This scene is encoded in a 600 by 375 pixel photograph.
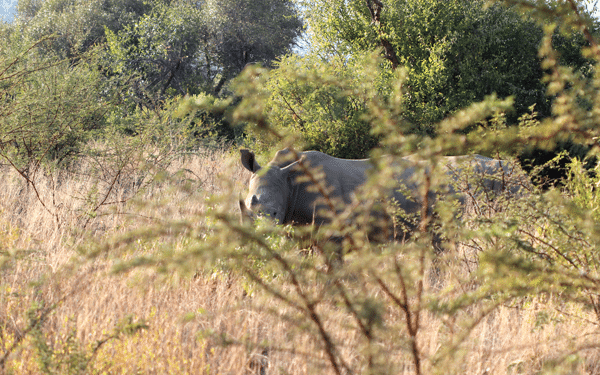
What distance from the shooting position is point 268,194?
4496mm

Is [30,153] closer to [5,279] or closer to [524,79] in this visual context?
[5,279]

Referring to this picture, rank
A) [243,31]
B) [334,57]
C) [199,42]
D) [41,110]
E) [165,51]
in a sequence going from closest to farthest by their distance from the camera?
1. [41,110]
2. [334,57]
3. [165,51]
4. [199,42]
5. [243,31]

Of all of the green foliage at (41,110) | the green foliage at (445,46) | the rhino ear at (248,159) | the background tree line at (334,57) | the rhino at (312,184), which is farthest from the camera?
the green foliage at (445,46)

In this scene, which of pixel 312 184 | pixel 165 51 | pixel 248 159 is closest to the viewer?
pixel 312 184

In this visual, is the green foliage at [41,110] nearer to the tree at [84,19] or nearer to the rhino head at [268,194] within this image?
the rhino head at [268,194]

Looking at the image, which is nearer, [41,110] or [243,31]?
[41,110]

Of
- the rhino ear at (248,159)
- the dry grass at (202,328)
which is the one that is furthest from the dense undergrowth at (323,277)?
the rhino ear at (248,159)

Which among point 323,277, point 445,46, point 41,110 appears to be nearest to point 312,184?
point 323,277

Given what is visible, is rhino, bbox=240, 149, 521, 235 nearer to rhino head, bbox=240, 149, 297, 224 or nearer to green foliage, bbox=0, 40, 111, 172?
rhino head, bbox=240, 149, 297, 224

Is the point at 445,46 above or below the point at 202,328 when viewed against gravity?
above

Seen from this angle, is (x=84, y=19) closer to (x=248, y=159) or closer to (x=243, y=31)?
(x=243, y=31)

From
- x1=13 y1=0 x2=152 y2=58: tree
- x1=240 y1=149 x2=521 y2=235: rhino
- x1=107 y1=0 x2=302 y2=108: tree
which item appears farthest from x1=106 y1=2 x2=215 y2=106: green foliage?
x1=240 y1=149 x2=521 y2=235: rhino

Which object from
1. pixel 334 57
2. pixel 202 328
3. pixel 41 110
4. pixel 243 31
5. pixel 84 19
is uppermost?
pixel 243 31

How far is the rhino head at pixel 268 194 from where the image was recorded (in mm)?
4430
